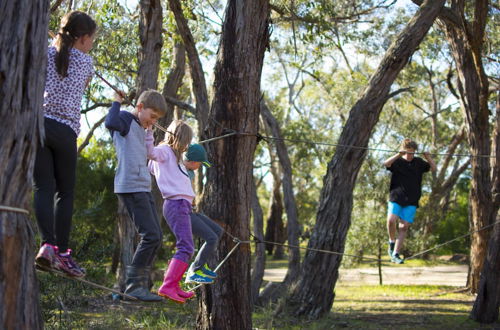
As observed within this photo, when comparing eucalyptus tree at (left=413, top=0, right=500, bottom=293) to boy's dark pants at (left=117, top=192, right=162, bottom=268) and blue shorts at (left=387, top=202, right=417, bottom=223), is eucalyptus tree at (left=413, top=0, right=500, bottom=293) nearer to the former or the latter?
blue shorts at (left=387, top=202, right=417, bottom=223)

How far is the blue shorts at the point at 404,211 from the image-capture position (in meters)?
7.31

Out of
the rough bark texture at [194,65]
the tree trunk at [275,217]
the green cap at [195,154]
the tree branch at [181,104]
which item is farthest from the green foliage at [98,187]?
the tree trunk at [275,217]

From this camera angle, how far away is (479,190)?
12.6m

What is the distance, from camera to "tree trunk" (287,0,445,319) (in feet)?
29.7

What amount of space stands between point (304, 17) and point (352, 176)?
3.67 meters

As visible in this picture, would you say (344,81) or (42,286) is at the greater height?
(344,81)

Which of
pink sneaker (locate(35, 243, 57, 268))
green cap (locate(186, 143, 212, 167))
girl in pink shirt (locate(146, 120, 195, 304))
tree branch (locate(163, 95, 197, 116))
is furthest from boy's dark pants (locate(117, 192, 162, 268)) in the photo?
tree branch (locate(163, 95, 197, 116))

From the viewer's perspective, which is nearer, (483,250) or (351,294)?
(483,250)

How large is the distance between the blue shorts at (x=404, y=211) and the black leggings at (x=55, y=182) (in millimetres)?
4387

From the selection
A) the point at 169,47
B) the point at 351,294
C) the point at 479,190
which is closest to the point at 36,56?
the point at 479,190

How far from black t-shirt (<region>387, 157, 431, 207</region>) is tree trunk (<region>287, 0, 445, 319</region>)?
→ 5.54 feet

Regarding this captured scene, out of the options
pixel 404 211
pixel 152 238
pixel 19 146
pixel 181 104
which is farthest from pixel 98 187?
pixel 19 146

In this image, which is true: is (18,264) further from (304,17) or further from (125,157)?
(304,17)

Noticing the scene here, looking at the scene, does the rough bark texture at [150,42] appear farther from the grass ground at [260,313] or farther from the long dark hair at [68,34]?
the long dark hair at [68,34]
